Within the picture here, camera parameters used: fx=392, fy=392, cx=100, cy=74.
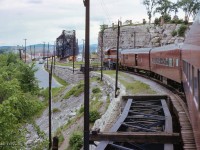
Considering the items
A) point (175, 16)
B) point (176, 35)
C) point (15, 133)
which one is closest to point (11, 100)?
point (15, 133)

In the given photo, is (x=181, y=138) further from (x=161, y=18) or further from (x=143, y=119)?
(x=161, y=18)

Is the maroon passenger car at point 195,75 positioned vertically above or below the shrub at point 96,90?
above

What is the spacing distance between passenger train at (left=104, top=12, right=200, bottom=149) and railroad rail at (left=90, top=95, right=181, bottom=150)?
0.93m

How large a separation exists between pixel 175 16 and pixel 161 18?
610 cm

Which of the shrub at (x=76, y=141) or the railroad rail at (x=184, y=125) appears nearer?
the railroad rail at (x=184, y=125)

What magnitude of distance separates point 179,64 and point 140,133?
8.99 meters

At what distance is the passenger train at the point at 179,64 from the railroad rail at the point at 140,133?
933 millimetres

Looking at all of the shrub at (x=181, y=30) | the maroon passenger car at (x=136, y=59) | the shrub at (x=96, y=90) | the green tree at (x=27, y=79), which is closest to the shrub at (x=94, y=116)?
the maroon passenger car at (x=136, y=59)

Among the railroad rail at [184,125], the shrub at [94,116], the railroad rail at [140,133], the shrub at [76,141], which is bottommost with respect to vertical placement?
Answer: the shrub at [76,141]

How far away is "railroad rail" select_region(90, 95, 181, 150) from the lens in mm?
9891

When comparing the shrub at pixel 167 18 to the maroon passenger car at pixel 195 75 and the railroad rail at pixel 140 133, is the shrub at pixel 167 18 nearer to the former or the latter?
the railroad rail at pixel 140 133

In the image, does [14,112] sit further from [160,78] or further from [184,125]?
[160,78]

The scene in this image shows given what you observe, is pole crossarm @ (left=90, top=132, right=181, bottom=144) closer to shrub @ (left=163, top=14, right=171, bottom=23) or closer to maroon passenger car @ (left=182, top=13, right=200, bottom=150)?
maroon passenger car @ (left=182, top=13, right=200, bottom=150)

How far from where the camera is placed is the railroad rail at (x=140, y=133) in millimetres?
9891
